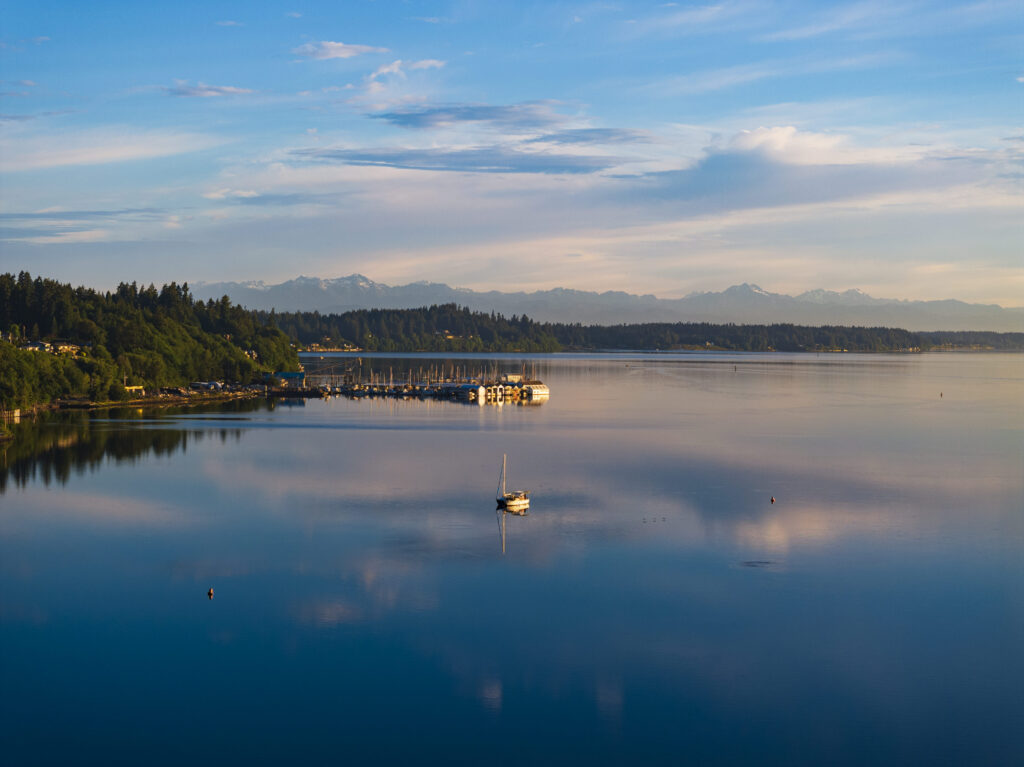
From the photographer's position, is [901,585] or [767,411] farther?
[767,411]

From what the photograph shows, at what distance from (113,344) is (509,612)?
8604 cm

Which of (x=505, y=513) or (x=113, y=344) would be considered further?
(x=113, y=344)

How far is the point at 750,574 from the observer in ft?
100

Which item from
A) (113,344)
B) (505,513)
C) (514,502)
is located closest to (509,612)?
(505,513)

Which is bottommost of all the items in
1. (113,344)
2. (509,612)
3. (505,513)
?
(509,612)

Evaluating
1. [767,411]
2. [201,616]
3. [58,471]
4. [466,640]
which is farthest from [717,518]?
[767,411]

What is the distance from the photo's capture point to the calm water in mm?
19953

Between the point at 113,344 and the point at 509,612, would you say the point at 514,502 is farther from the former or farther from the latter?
the point at 113,344

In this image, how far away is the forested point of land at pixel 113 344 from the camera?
79438 mm

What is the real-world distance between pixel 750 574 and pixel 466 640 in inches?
419

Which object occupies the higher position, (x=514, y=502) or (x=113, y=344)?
(x=113, y=344)

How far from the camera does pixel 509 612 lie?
26.7 m

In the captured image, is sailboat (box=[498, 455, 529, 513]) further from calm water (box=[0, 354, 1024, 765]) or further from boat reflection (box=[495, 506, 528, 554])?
calm water (box=[0, 354, 1024, 765])

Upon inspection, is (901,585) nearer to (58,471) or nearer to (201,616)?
(201,616)
